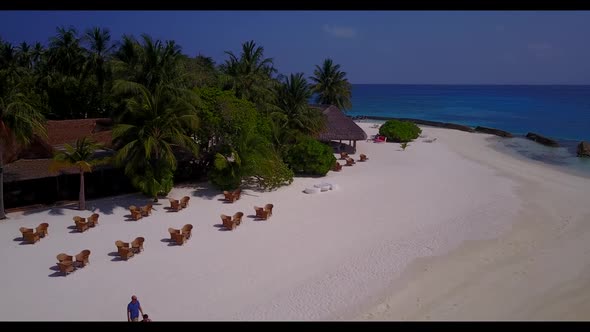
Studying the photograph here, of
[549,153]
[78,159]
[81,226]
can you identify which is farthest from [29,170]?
[549,153]

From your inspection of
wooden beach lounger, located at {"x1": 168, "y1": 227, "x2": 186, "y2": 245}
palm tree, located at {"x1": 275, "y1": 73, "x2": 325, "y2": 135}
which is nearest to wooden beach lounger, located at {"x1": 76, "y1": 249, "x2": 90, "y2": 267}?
wooden beach lounger, located at {"x1": 168, "y1": 227, "x2": 186, "y2": 245}

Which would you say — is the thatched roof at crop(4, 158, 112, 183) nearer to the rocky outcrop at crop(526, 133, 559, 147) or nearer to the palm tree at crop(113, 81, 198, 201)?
the palm tree at crop(113, 81, 198, 201)

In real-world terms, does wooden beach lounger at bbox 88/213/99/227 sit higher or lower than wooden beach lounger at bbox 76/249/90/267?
higher

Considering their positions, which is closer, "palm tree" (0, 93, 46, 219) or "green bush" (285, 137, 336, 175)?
"palm tree" (0, 93, 46, 219)

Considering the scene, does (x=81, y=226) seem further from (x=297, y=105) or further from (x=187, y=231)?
(x=297, y=105)

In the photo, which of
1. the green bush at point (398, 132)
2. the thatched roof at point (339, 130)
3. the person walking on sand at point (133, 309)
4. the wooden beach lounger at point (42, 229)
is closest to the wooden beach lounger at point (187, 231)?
the wooden beach lounger at point (42, 229)

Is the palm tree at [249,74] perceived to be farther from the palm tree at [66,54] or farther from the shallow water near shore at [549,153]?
the shallow water near shore at [549,153]

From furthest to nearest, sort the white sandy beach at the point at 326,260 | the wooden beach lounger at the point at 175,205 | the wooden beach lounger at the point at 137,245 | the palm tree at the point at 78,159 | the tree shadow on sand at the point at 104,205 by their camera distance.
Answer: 1. the wooden beach lounger at the point at 175,205
2. the tree shadow on sand at the point at 104,205
3. the palm tree at the point at 78,159
4. the wooden beach lounger at the point at 137,245
5. the white sandy beach at the point at 326,260
